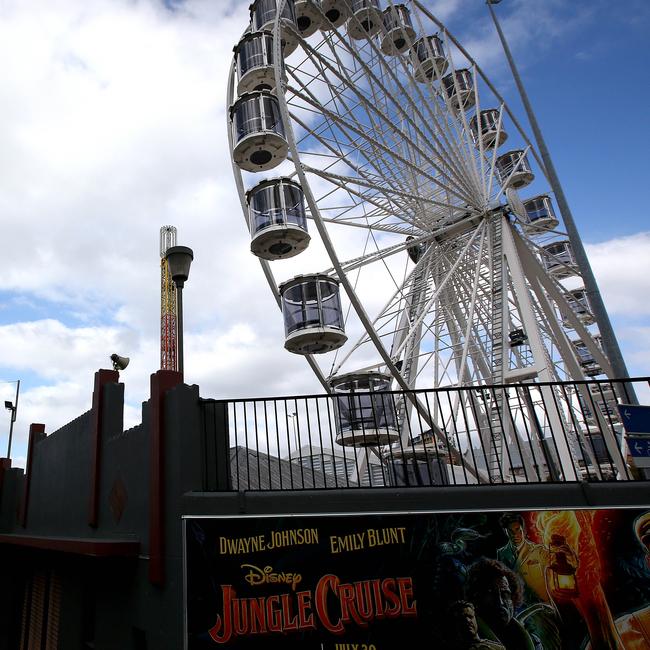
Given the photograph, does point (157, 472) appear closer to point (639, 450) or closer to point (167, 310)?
point (639, 450)

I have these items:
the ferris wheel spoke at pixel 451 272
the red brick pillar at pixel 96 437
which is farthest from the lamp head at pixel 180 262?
the ferris wheel spoke at pixel 451 272

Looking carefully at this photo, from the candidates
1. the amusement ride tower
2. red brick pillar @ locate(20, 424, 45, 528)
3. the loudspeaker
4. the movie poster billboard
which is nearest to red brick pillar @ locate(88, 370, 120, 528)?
the loudspeaker

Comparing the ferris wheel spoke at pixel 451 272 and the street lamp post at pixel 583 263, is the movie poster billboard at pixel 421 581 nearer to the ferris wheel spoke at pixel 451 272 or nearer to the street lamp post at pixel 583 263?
the street lamp post at pixel 583 263

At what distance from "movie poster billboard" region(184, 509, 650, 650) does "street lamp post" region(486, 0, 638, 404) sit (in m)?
2.70

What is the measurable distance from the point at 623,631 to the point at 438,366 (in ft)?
44.6

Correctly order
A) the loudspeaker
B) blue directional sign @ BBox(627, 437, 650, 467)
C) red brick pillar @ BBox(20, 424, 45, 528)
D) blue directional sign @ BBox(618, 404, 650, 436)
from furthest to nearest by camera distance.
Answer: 1. red brick pillar @ BBox(20, 424, 45, 528)
2. the loudspeaker
3. blue directional sign @ BBox(618, 404, 650, 436)
4. blue directional sign @ BBox(627, 437, 650, 467)

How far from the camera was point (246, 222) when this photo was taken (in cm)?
1627

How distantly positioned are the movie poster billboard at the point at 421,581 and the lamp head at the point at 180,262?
357 cm

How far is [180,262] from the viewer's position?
802 cm

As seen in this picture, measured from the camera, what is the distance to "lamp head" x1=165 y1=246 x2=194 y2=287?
8.01m

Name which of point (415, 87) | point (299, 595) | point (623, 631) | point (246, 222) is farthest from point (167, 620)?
point (415, 87)

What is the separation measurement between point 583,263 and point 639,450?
13.3ft

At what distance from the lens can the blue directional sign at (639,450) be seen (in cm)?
623

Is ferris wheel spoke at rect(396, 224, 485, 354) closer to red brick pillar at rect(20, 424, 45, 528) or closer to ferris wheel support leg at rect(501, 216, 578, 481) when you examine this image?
ferris wheel support leg at rect(501, 216, 578, 481)
